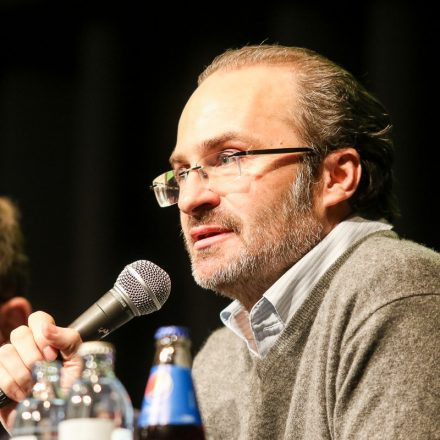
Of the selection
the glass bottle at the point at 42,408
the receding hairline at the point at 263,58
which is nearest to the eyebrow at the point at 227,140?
the receding hairline at the point at 263,58

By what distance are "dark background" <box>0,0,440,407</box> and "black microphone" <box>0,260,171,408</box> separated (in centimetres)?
155

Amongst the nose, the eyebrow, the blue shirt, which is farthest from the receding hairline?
the blue shirt

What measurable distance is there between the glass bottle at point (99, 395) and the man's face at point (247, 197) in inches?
26.6

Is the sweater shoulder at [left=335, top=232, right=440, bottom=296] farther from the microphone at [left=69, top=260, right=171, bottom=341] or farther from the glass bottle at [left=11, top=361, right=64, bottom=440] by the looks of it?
the glass bottle at [left=11, top=361, right=64, bottom=440]

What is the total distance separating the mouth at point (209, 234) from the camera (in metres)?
1.62

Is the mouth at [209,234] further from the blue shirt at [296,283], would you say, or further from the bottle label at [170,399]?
the bottle label at [170,399]

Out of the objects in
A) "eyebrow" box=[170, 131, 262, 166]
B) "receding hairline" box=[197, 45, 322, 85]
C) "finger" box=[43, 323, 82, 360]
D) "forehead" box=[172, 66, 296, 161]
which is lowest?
"finger" box=[43, 323, 82, 360]

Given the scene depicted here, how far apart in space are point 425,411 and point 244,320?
0.76 m

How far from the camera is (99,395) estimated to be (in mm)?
944

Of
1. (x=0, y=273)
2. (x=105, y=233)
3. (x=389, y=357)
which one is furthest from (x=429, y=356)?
(x=105, y=233)

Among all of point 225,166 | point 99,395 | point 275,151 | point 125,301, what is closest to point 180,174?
point 225,166

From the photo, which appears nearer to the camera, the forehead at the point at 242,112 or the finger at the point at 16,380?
the finger at the point at 16,380

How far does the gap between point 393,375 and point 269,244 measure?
1.85ft

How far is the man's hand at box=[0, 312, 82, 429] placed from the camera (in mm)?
1263
